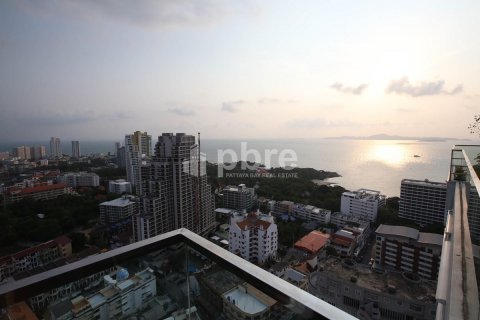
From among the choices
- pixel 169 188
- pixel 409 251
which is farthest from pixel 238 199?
pixel 409 251

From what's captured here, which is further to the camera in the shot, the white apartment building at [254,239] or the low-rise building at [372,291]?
the white apartment building at [254,239]

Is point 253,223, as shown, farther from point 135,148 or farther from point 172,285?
point 135,148

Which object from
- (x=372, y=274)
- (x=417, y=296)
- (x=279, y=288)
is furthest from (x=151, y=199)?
(x=279, y=288)

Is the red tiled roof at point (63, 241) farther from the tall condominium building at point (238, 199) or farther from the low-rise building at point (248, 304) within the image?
the low-rise building at point (248, 304)

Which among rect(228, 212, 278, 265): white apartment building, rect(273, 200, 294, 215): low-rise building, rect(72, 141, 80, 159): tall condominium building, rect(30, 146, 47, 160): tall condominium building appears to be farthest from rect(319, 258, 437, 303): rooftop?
rect(72, 141, 80, 159): tall condominium building

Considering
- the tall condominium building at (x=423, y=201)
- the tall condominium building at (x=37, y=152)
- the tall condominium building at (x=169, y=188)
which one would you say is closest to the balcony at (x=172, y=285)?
the tall condominium building at (x=169, y=188)

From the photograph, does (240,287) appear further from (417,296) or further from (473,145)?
(417,296)

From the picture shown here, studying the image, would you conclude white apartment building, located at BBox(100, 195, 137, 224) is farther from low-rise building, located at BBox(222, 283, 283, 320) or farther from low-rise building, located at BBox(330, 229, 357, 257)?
low-rise building, located at BBox(222, 283, 283, 320)
